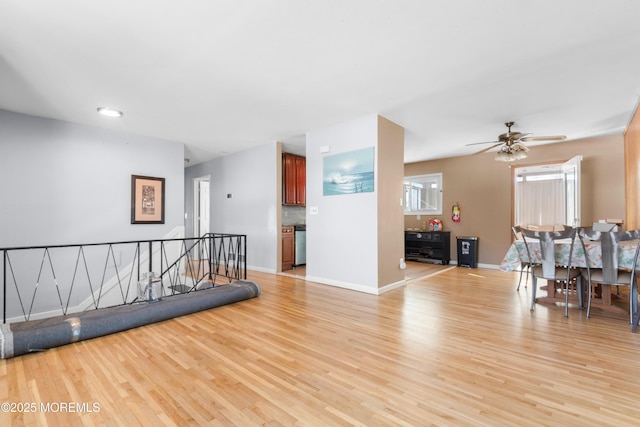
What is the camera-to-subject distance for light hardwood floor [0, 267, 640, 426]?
1618 millimetres

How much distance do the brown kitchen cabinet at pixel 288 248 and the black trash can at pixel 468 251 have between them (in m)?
3.74

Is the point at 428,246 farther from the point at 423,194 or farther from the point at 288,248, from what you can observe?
the point at 288,248

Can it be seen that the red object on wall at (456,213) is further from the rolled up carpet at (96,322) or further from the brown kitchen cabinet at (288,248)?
the rolled up carpet at (96,322)

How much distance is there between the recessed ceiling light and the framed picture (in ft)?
4.20

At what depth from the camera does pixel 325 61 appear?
9.05 ft

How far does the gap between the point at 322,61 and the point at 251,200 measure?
3963 mm

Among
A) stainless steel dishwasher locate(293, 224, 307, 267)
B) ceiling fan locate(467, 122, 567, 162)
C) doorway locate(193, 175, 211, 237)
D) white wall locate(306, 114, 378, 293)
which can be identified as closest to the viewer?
white wall locate(306, 114, 378, 293)

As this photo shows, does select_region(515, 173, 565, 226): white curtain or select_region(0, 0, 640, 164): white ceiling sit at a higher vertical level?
select_region(0, 0, 640, 164): white ceiling

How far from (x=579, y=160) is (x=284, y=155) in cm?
535

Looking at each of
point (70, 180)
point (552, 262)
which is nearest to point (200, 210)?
point (70, 180)

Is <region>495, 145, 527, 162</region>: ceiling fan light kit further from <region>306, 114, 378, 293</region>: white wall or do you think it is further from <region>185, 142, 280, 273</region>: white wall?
<region>185, 142, 280, 273</region>: white wall

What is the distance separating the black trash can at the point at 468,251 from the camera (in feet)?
21.0

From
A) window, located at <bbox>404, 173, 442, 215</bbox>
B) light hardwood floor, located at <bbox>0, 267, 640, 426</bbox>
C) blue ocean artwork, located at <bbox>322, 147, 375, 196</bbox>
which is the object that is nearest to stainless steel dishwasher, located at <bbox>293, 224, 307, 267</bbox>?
blue ocean artwork, located at <bbox>322, 147, 375, 196</bbox>

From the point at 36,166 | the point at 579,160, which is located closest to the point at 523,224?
the point at 579,160
